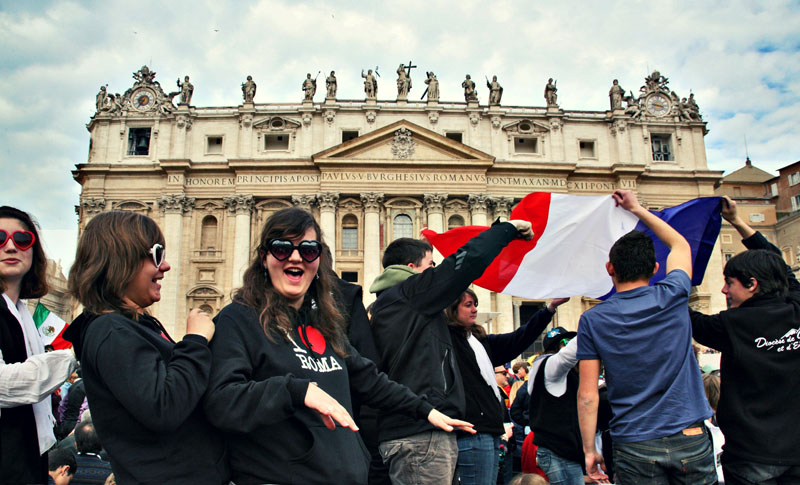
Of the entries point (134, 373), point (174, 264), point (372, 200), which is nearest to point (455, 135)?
point (372, 200)

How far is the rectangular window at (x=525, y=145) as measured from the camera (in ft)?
112

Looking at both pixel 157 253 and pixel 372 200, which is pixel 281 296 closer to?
pixel 157 253

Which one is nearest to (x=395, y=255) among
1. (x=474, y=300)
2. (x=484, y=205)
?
(x=474, y=300)

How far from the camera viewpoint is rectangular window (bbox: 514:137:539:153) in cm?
3400

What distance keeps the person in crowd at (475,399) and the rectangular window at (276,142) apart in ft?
99.7

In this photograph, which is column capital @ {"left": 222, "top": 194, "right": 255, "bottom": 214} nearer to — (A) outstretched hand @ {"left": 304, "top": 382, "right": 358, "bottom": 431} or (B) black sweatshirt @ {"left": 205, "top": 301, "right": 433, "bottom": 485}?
(B) black sweatshirt @ {"left": 205, "top": 301, "right": 433, "bottom": 485}

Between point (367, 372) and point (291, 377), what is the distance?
679 mm

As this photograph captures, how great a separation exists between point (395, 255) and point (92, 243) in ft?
7.39

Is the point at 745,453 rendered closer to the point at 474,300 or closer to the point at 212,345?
the point at 474,300

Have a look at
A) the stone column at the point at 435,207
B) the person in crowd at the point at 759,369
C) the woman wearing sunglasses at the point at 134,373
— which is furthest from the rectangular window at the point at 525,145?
the woman wearing sunglasses at the point at 134,373

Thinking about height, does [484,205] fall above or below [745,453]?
above

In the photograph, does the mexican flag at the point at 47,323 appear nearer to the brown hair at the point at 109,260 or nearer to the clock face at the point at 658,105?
the brown hair at the point at 109,260

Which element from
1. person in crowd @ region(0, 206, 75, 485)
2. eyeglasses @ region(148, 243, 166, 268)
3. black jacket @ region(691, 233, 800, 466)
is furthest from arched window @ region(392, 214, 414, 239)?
eyeglasses @ region(148, 243, 166, 268)

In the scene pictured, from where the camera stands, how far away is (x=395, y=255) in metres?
4.27
